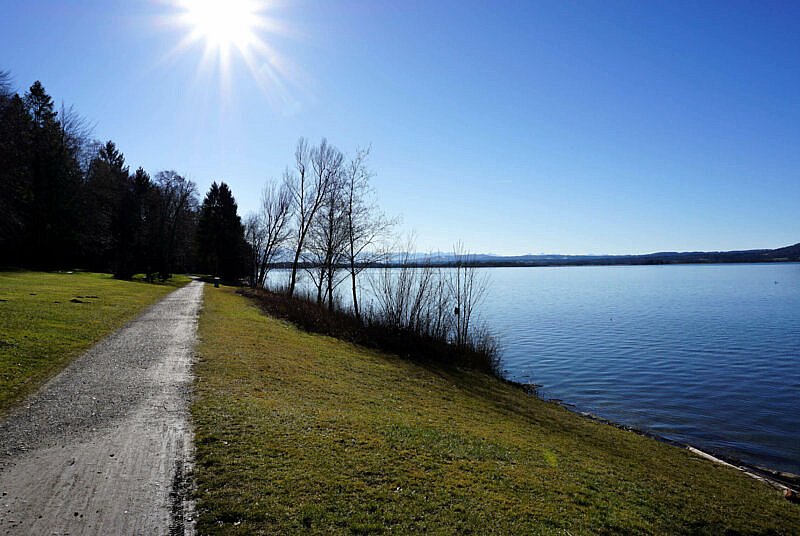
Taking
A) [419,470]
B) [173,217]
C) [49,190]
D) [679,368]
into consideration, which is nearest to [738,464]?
[419,470]

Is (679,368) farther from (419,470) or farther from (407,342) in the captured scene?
(419,470)

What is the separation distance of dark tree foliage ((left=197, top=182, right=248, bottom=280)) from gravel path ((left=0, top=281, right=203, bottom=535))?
5625 centimetres

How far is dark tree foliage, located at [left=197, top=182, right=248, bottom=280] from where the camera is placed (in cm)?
6425

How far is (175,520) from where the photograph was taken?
443 centimetres

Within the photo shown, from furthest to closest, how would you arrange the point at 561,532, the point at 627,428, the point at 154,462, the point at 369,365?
the point at 369,365, the point at 627,428, the point at 154,462, the point at 561,532

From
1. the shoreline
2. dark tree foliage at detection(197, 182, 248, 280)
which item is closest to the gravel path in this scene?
the shoreline

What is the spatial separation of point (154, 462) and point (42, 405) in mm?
3550

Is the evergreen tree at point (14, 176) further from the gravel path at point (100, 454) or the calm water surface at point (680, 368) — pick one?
the calm water surface at point (680, 368)

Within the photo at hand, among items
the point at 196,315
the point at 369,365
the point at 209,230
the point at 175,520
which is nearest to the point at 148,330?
the point at 196,315

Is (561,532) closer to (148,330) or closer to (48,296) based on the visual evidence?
(148,330)

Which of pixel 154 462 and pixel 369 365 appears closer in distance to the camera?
pixel 154 462

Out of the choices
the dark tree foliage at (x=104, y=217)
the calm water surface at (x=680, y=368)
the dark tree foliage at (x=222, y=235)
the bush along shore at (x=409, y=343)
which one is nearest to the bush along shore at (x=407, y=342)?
the bush along shore at (x=409, y=343)

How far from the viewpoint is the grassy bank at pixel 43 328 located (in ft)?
30.0

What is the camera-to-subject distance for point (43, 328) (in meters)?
13.2
